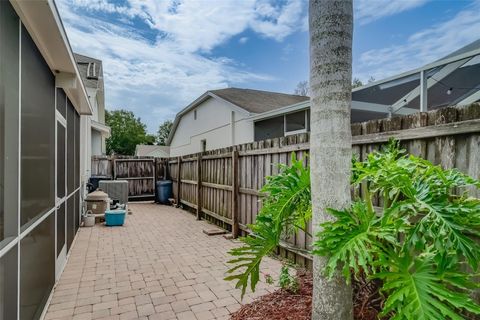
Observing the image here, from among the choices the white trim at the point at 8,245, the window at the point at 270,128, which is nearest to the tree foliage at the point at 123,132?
the window at the point at 270,128

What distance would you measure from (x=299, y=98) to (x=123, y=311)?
42.6 feet

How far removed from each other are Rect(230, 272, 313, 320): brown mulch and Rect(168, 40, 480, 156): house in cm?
553

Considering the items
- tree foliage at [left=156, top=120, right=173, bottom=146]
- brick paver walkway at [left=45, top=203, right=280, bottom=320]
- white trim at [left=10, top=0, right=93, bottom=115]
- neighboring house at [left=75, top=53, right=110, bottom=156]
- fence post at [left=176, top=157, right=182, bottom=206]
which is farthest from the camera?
tree foliage at [left=156, top=120, right=173, bottom=146]

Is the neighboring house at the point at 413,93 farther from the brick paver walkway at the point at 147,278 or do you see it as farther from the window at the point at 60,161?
the window at the point at 60,161

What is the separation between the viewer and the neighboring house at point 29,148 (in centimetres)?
167

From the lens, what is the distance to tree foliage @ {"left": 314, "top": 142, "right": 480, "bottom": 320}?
129cm

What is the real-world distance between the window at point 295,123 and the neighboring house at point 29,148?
7089 millimetres

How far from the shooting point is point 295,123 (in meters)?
9.52

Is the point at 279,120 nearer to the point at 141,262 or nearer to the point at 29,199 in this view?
the point at 141,262

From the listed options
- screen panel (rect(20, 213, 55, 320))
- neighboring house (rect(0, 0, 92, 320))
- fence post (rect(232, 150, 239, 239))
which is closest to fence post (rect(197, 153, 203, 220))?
fence post (rect(232, 150, 239, 239))

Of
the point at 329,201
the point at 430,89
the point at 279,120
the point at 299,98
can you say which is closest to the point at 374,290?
the point at 329,201

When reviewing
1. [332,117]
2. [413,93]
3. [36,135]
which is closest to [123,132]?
[413,93]

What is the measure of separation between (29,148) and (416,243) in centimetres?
274

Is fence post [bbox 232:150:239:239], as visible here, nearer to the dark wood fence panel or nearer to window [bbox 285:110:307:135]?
window [bbox 285:110:307:135]
